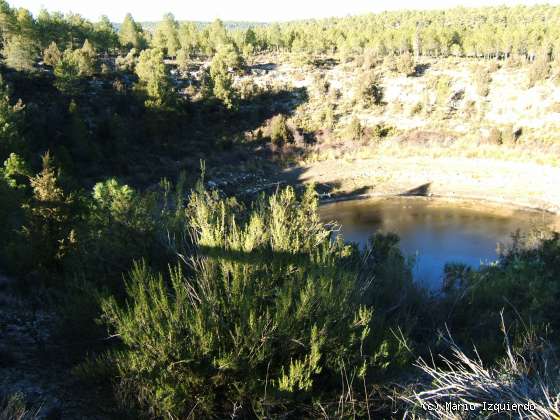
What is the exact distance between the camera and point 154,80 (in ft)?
124

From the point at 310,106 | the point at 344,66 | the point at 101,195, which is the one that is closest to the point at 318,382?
the point at 101,195

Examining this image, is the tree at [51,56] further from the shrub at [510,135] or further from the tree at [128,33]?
the shrub at [510,135]

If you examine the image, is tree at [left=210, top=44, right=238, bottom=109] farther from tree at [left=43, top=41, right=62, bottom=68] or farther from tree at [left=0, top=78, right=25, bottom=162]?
tree at [left=0, top=78, right=25, bottom=162]

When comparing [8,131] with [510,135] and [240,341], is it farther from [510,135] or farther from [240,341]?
[510,135]

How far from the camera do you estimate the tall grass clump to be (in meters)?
6.05

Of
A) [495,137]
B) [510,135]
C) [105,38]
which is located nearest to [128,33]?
[105,38]

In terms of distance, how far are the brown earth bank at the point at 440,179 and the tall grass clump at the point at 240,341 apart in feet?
94.8

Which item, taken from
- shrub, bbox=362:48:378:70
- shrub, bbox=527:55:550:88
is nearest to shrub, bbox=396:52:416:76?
shrub, bbox=362:48:378:70

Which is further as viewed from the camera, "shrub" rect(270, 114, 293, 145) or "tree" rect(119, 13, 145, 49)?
"tree" rect(119, 13, 145, 49)

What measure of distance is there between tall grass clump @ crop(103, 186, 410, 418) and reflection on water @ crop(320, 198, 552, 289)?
15.6 meters

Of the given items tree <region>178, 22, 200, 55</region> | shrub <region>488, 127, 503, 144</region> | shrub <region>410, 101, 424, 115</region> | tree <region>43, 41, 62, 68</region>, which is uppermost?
tree <region>178, 22, 200, 55</region>

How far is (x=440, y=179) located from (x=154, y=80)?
26316mm

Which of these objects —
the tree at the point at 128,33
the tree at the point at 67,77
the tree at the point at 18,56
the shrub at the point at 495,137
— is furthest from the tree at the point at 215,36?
the shrub at the point at 495,137

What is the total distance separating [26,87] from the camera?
122ft
